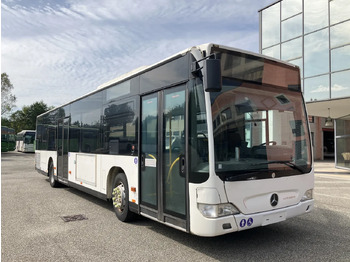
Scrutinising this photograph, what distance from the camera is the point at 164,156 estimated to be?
475 cm

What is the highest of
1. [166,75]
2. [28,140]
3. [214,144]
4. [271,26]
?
[271,26]

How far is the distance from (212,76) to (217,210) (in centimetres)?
167

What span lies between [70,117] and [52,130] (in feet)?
6.68

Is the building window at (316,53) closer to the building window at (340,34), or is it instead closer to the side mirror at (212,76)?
the building window at (340,34)

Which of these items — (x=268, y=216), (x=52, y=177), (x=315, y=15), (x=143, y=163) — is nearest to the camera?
(x=268, y=216)

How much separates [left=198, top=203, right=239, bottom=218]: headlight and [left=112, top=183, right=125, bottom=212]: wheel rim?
7.98ft

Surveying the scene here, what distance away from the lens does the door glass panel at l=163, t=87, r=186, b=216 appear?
4332mm

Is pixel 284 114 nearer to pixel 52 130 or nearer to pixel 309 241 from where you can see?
pixel 309 241

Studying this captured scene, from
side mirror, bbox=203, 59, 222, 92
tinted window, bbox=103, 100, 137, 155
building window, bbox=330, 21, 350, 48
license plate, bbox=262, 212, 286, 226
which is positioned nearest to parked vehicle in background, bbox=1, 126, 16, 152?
tinted window, bbox=103, 100, 137, 155

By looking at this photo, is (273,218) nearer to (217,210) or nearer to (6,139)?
(217,210)

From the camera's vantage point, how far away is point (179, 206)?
434 centimetres

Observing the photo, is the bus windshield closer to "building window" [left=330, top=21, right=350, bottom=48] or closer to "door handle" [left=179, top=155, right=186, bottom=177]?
"door handle" [left=179, top=155, right=186, bottom=177]

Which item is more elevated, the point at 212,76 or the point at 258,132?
the point at 212,76

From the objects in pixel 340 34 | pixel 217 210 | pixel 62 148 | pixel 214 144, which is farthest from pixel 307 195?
pixel 340 34
